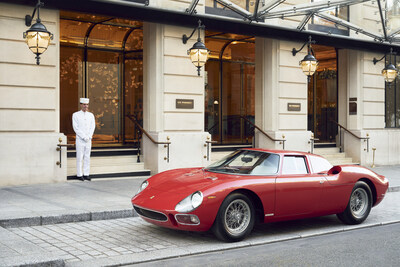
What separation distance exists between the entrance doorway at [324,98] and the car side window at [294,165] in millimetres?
12519

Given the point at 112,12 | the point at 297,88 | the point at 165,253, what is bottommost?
the point at 165,253

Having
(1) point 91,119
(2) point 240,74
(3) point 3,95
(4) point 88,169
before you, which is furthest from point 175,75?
(2) point 240,74

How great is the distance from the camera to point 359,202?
870cm

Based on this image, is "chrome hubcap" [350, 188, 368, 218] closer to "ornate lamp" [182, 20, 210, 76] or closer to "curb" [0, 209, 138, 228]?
"curb" [0, 209, 138, 228]

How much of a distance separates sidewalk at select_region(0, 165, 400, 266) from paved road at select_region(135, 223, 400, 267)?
1509 millimetres

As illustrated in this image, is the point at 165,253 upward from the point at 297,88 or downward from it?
downward

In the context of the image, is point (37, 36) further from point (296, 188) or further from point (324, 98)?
point (324, 98)

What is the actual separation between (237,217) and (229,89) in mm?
13242

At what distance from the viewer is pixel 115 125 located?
669 inches

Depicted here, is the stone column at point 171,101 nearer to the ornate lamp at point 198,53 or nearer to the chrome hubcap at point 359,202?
the ornate lamp at point 198,53

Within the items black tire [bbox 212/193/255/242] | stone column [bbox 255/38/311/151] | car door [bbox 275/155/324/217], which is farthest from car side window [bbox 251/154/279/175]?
stone column [bbox 255/38/311/151]

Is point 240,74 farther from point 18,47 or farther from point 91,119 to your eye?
point 18,47

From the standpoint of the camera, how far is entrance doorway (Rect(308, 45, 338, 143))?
2034 centimetres

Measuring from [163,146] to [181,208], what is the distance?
24.3 ft
